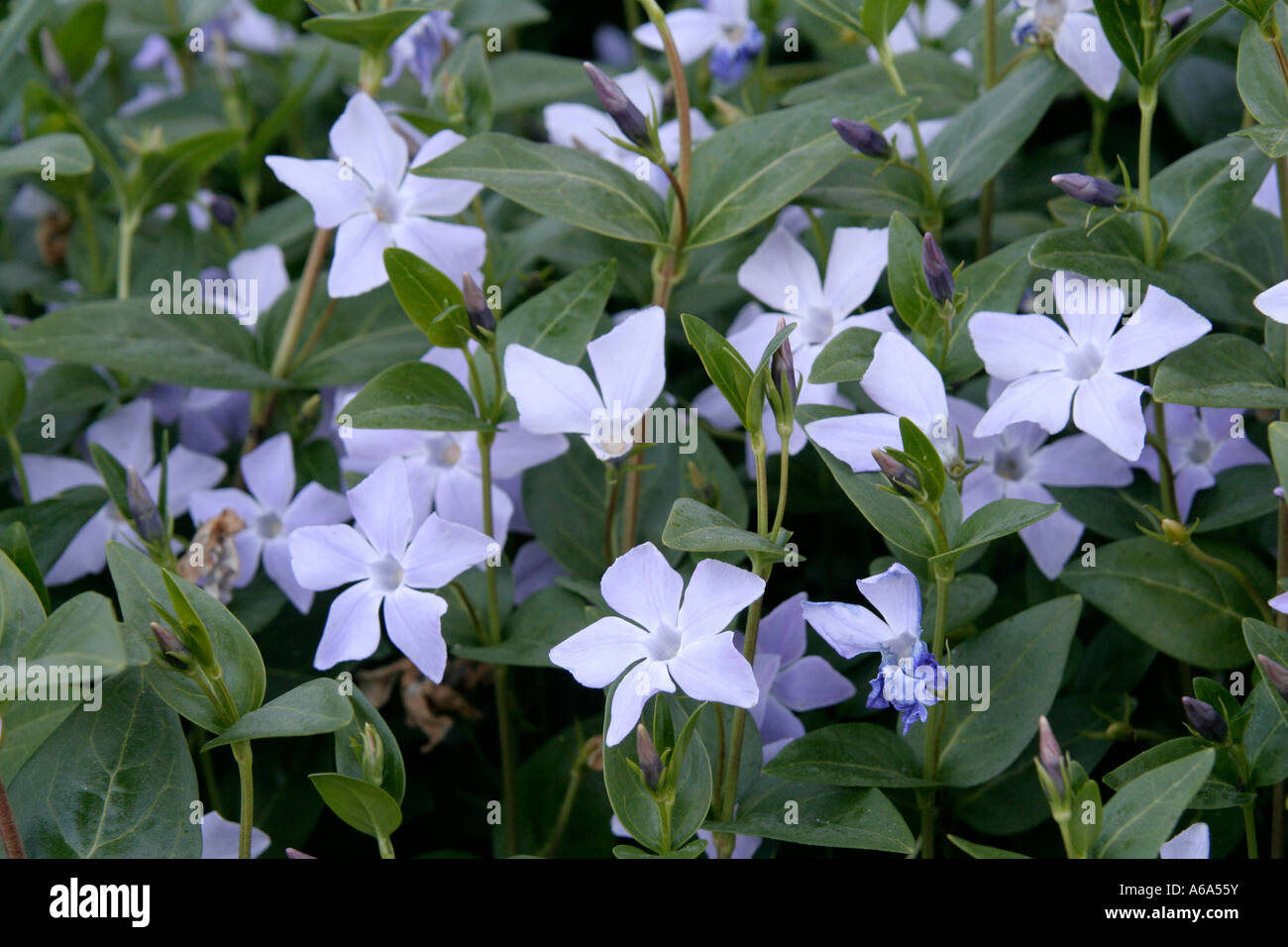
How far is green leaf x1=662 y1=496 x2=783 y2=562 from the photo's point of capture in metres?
0.75

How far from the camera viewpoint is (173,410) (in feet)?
4.20

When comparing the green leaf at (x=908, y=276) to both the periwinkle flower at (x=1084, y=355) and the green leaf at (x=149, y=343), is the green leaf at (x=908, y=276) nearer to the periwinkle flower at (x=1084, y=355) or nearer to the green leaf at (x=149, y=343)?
the periwinkle flower at (x=1084, y=355)

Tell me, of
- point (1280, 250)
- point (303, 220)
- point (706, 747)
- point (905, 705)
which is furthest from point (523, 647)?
point (1280, 250)

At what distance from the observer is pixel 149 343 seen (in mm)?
1127

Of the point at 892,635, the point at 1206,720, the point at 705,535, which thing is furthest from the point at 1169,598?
the point at 705,535

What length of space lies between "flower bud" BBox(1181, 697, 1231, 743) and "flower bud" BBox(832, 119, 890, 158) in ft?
1.65

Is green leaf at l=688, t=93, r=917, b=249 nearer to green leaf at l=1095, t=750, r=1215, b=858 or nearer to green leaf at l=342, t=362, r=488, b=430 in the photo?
green leaf at l=342, t=362, r=488, b=430

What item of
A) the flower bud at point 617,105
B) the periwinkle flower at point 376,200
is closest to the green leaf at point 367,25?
the periwinkle flower at point 376,200

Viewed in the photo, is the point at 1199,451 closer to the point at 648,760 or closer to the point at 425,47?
the point at 648,760

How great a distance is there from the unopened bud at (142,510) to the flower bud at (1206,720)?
83 cm

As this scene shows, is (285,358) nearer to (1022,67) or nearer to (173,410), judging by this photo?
(173,410)

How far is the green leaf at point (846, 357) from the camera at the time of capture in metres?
0.89

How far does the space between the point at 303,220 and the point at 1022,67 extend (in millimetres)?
810

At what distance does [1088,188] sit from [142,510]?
0.82m
